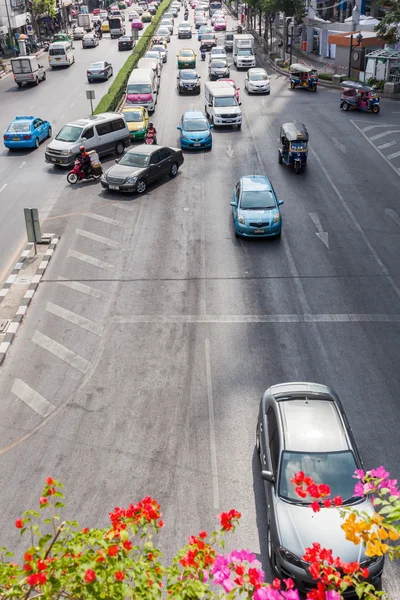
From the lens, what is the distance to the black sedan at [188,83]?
157 ft

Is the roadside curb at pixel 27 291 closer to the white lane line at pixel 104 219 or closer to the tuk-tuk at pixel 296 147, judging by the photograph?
the white lane line at pixel 104 219

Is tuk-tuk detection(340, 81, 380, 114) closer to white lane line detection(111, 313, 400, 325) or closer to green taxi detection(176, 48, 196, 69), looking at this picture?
green taxi detection(176, 48, 196, 69)

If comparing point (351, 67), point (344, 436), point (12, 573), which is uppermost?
point (12, 573)

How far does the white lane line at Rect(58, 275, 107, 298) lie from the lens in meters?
18.7

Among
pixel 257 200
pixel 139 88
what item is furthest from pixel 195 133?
pixel 257 200

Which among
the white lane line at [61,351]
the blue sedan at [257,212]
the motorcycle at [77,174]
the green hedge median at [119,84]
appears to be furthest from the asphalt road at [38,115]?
the blue sedan at [257,212]

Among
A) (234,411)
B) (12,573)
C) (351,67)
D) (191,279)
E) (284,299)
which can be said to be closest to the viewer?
(12,573)

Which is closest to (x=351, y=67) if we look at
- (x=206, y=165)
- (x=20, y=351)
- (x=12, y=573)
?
(x=206, y=165)

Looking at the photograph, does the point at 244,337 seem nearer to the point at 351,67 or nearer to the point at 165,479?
the point at 165,479

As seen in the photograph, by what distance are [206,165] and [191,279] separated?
12.8m

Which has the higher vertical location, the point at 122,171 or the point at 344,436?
the point at 344,436

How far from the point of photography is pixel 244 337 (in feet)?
53.5

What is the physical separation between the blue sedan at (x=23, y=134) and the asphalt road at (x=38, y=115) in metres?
0.45

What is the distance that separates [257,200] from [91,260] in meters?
6.03
